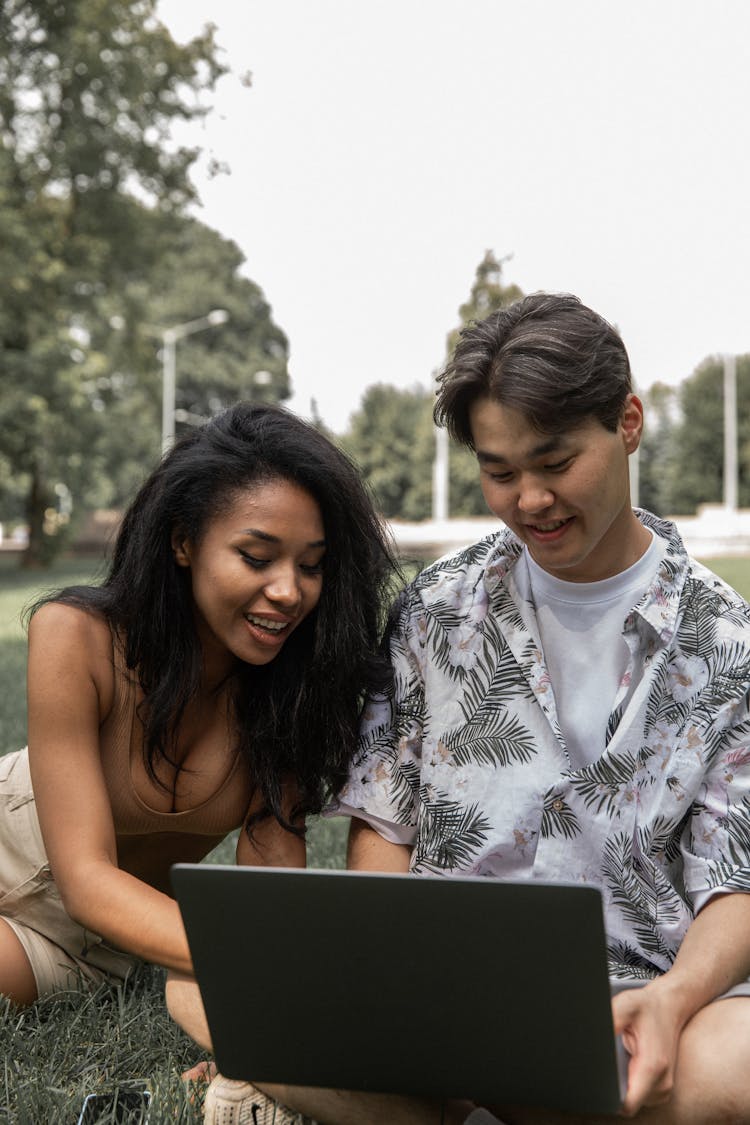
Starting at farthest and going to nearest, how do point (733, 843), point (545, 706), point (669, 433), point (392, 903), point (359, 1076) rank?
point (669, 433)
point (545, 706)
point (733, 843)
point (359, 1076)
point (392, 903)

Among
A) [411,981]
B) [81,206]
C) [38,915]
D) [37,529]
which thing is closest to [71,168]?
[81,206]

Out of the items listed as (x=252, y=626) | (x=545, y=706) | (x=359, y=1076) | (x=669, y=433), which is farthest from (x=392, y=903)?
(x=669, y=433)

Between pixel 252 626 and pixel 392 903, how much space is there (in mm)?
912

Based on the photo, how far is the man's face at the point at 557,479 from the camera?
7.45 ft

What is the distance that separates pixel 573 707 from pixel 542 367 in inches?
24.9

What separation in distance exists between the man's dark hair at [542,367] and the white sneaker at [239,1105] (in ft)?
3.92

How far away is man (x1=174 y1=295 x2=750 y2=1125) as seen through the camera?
224 cm

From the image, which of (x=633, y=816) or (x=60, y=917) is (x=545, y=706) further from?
(x=60, y=917)

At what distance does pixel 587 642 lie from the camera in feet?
8.00

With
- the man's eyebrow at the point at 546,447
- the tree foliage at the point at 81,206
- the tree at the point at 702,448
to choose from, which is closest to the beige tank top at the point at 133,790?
the man's eyebrow at the point at 546,447

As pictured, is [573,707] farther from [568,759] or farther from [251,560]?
[251,560]

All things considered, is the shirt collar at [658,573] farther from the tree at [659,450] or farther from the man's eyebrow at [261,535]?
the tree at [659,450]

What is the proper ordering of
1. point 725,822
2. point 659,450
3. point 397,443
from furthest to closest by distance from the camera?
1. point 659,450
2. point 397,443
3. point 725,822

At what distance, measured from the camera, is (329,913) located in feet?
5.70
